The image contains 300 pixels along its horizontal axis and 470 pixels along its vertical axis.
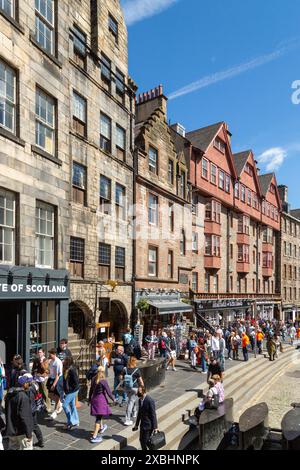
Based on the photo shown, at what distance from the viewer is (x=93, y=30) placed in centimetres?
1928

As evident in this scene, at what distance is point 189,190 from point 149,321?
459 inches

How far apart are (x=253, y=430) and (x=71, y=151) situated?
13.2 metres

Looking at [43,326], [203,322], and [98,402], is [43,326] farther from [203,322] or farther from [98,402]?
[203,322]

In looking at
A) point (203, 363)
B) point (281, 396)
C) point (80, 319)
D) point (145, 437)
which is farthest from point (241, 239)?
point (145, 437)

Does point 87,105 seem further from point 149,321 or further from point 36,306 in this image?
point 149,321

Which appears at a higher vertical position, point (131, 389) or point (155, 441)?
point (131, 389)

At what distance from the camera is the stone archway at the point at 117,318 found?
67.9ft

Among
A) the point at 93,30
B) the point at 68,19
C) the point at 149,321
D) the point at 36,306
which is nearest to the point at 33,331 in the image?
the point at 36,306


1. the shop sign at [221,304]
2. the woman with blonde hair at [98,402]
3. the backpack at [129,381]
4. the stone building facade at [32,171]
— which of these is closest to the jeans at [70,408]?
the woman with blonde hair at [98,402]

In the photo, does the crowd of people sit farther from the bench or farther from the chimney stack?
the chimney stack

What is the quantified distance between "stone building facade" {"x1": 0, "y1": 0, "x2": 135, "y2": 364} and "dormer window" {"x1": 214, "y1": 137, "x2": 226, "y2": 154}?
14.2m

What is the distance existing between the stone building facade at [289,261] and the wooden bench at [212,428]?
4181cm

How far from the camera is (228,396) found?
584 inches

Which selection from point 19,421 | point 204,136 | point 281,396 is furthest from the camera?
point 204,136
